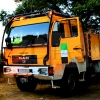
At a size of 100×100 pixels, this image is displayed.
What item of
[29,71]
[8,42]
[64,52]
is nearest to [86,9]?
[64,52]

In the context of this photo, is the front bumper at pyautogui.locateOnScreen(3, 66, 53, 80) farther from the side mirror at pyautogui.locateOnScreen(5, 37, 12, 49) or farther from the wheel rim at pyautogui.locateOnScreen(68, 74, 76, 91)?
the wheel rim at pyautogui.locateOnScreen(68, 74, 76, 91)

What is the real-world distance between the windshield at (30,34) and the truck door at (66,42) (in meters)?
0.32

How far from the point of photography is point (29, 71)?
808 centimetres

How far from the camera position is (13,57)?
855 cm

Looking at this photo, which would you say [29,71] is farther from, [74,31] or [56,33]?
[74,31]

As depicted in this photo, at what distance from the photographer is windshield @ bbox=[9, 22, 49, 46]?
8102 mm

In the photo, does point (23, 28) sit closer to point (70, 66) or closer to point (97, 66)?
point (70, 66)

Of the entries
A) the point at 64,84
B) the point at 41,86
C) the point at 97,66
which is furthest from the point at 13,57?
the point at 97,66

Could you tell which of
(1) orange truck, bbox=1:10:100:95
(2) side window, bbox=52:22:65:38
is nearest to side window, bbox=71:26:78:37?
(1) orange truck, bbox=1:10:100:95

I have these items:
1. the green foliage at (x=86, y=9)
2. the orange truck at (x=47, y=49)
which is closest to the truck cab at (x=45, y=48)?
the orange truck at (x=47, y=49)

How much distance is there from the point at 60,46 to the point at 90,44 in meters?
1.83

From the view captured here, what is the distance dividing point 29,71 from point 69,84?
4.85 ft

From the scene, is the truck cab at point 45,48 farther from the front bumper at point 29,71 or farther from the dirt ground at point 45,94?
the dirt ground at point 45,94

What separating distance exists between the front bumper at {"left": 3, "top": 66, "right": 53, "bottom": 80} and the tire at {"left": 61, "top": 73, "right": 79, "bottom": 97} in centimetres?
77
